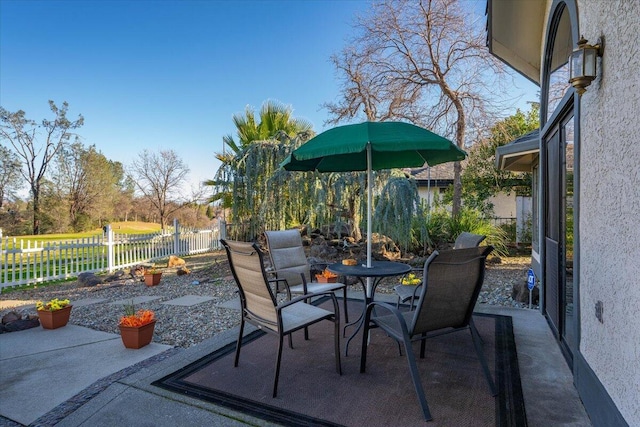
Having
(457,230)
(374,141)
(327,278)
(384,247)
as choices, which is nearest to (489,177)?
(457,230)

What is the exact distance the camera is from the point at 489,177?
39.3ft

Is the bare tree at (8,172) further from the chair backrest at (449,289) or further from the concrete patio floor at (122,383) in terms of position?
the chair backrest at (449,289)

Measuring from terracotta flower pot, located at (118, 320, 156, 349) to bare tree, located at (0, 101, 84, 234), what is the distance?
73.4 feet

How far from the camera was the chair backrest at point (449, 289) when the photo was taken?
219 cm

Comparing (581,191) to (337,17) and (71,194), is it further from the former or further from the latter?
(71,194)

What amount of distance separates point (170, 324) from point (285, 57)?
9.77 meters

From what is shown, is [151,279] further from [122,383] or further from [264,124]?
[264,124]

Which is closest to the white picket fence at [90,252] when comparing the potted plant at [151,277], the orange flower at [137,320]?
the potted plant at [151,277]

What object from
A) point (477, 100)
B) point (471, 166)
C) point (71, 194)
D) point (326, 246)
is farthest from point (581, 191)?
point (71, 194)

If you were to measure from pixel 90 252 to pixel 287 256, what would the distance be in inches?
277

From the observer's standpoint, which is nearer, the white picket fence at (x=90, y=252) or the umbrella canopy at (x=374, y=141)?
the umbrella canopy at (x=374, y=141)

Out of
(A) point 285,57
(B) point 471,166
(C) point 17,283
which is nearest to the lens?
(C) point 17,283

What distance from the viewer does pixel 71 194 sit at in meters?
21.5

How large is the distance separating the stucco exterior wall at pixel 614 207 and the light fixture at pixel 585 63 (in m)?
0.06
